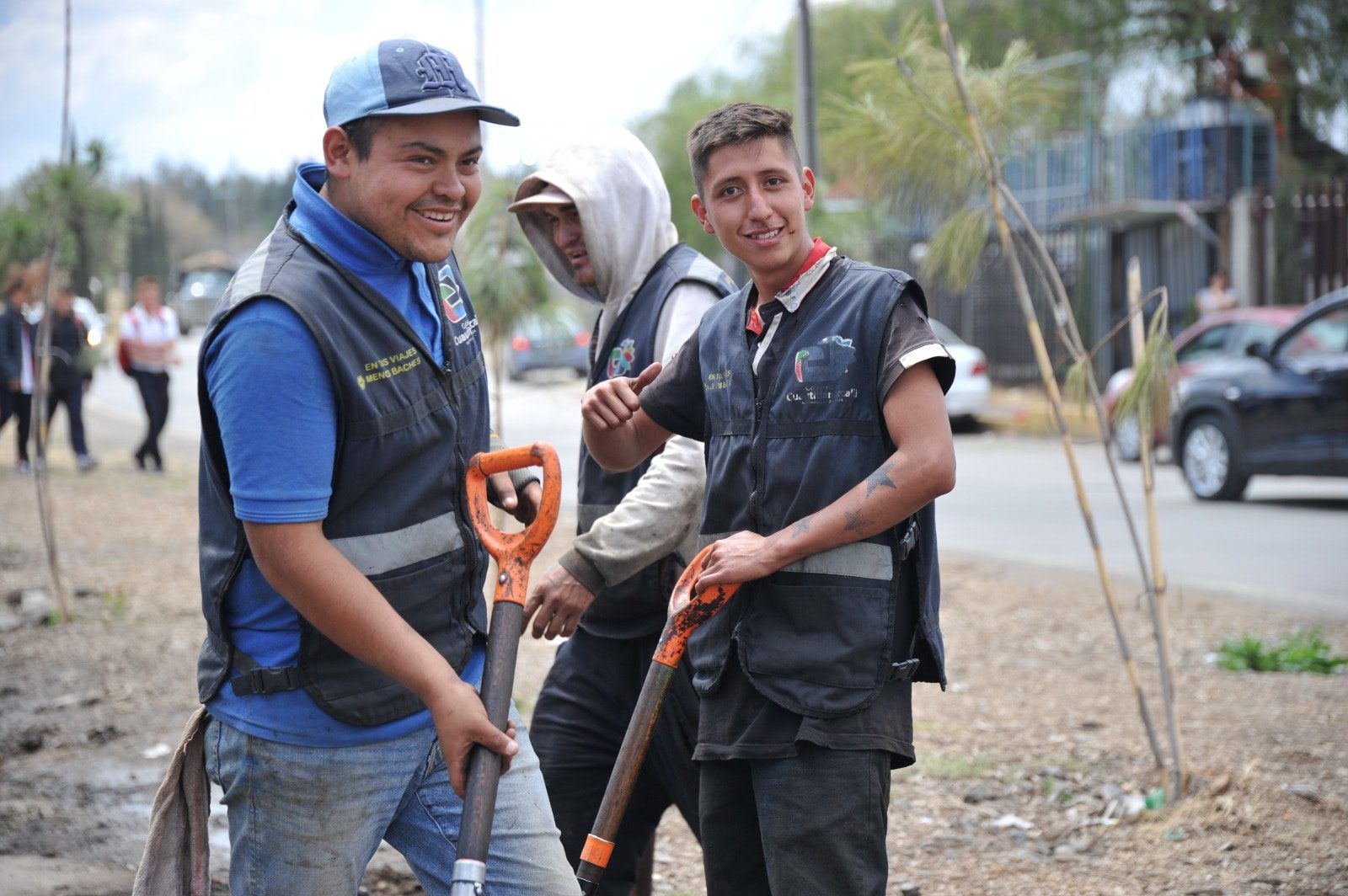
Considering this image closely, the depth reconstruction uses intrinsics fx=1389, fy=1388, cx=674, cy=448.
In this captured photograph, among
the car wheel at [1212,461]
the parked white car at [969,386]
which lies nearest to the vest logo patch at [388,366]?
the car wheel at [1212,461]

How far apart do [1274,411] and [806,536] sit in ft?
29.9

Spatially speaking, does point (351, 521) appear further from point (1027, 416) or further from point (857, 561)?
point (1027, 416)

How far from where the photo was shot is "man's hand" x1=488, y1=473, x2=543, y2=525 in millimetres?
2625

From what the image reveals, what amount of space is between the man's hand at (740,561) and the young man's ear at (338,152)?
90cm

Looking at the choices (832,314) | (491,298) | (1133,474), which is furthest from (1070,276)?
(832,314)

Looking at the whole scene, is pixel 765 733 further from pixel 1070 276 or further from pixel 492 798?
pixel 1070 276

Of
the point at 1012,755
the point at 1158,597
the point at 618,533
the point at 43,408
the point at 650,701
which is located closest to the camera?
the point at 650,701

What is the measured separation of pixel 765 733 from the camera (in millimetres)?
2457

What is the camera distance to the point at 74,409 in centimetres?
1434

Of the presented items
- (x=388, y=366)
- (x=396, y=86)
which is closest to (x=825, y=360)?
(x=388, y=366)

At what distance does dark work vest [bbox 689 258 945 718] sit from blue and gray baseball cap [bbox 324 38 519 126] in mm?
686

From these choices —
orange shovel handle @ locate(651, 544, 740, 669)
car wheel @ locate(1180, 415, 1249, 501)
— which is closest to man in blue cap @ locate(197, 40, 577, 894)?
orange shovel handle @ locate(651, 544, 740, 669)

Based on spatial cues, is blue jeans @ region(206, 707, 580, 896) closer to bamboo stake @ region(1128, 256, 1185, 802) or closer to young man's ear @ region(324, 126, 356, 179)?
young man's ear @ region(324, 126, 356, 179)

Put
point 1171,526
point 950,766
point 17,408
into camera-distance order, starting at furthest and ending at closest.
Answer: point 17,408 < point 1171,526 < point 950,766
